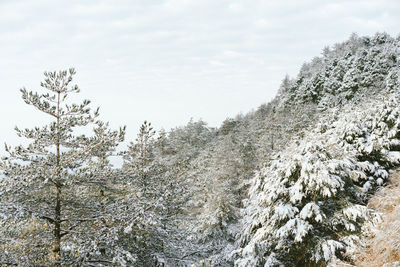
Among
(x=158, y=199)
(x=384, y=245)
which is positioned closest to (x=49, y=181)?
(x=158, y=199)

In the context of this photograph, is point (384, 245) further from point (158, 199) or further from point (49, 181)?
point (49, 181)

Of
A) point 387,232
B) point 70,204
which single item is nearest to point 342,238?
point 387,232

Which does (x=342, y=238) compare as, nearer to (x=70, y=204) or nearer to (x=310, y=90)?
(x=70, y=204)

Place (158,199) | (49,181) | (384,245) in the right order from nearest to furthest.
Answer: (384,245)
(49,181)
(158,199)

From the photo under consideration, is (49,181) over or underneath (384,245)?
over

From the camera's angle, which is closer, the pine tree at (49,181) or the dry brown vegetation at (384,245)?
the dry brown vegetation at (384,245)

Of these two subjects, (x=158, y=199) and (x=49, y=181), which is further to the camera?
(x=158, y=199)

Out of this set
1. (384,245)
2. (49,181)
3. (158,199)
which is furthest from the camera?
(158,199)

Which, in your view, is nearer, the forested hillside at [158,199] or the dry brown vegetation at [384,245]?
the dry brown vegetation at [384,245]

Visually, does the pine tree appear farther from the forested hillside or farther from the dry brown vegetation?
the dry brown vegetation

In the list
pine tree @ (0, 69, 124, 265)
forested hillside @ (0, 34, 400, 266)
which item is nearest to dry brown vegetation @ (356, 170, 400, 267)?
forested hillside @ (0, 34, 400, 266)

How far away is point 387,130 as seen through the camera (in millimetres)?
9523

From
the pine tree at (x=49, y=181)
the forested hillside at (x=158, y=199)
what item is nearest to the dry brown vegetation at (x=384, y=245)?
the forested hillside at (x=158, y=199)

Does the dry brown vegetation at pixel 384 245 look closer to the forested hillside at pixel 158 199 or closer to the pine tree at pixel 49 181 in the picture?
the forested hillside at pixel 158 199
